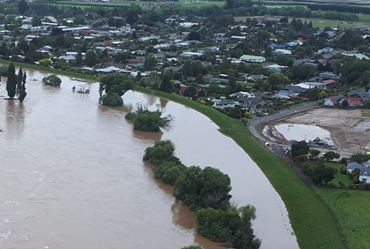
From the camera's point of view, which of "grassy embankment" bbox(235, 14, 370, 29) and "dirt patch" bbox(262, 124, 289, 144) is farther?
"grassy embankment" bbox(235, 14, 370, 29)

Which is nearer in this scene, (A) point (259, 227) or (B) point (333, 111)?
A: (A) point (259, 227)

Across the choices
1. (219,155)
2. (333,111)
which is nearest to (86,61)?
(333,111)

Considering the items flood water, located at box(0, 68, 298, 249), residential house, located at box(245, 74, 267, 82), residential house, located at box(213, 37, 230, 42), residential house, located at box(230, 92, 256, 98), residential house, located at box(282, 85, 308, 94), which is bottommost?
flood water, located at box(0, 68, 298, 249)

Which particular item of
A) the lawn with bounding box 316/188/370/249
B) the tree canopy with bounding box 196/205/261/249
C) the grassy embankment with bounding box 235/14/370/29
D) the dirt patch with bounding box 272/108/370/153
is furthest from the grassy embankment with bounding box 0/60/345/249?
the grassy embankment with bounding box 235/14/370/29

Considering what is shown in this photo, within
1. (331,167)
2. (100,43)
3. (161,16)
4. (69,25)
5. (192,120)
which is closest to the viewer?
(331,167)

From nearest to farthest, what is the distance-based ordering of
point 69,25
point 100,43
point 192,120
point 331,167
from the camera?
point 331,167
point 192,120
point 100,43
point 69,25

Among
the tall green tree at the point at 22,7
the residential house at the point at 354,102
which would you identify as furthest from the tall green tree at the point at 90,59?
the tall green tree at the point at 22,7

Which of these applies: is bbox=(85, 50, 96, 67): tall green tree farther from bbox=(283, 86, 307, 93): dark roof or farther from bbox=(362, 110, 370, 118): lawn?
bbox=(362, 110, 370, 118): lawn

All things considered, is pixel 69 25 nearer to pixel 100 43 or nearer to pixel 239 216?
pixel 100 43
